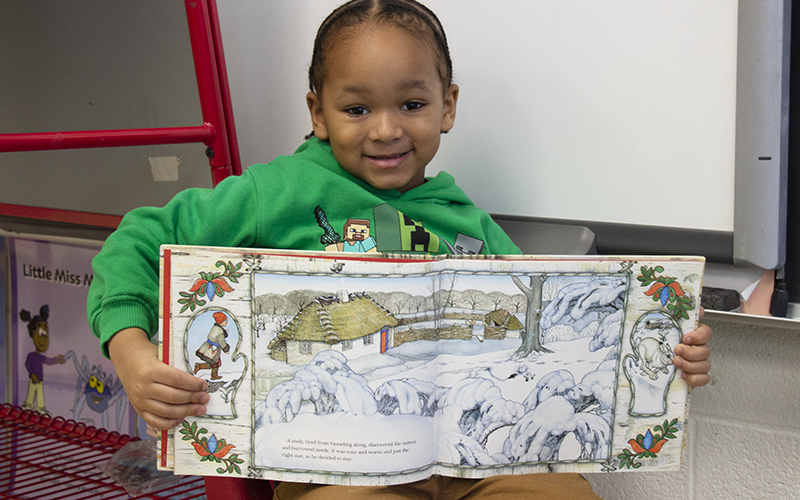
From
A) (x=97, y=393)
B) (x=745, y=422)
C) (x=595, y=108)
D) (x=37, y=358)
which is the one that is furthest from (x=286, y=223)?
(x=37, y=358)

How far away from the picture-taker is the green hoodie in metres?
0.62

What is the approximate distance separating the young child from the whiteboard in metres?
0.08

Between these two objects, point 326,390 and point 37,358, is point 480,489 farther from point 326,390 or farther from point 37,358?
point 37,358

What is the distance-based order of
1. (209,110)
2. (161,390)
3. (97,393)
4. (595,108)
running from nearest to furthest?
1. (161,390)
2. (595,108)
3. (209,110)
4. (97,393)

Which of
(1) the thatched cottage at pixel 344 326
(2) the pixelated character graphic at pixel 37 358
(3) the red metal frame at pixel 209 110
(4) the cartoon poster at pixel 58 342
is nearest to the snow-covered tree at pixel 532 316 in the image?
(1) the thatched cottage at pixel 344 326

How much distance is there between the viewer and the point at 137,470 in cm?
99

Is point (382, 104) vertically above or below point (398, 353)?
above

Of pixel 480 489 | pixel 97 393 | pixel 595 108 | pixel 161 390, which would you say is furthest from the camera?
pixel 97 393

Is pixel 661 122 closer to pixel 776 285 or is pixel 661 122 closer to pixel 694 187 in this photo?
pixel 694 187

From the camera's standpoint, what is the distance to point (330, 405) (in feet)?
1.85

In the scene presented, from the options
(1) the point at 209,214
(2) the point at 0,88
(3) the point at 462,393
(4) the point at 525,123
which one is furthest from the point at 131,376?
(2) the point at 0,88

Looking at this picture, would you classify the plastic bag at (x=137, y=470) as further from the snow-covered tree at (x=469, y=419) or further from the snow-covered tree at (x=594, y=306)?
the snow-covered tree at (x=594, y=306)

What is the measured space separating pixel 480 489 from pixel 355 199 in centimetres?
38

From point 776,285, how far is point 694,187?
156mm
